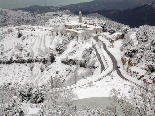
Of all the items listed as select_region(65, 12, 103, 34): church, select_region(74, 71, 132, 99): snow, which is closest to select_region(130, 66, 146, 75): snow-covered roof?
select_region(74, 71, 132, 99): snow

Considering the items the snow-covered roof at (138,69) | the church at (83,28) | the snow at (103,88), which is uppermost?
the church at (83,28)

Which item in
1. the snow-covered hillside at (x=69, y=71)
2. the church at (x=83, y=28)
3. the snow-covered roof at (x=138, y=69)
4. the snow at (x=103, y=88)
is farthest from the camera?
the church at (x=83, y=28)

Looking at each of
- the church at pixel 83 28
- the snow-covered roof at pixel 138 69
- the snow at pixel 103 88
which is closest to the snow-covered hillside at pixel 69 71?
the snow at pixel 103 88

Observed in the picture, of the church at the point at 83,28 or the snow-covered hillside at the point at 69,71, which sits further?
the church at the point at 83,28

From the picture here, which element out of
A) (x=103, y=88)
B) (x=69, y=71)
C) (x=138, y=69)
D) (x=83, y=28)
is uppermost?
(x=83, y=28)

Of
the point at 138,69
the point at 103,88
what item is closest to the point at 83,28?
the point at 138,69

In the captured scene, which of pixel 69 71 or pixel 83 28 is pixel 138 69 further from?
pixel 83 28

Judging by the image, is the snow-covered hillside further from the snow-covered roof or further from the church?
the church

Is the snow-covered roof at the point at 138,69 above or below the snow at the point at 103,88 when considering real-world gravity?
above

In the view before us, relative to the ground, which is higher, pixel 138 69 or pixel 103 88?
pixel 138 69

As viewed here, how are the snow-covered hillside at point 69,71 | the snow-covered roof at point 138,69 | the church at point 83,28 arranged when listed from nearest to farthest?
the snow-covered hillside at point 69,71 < the snow-covered roof at point 138,69 < the church at point 83,28

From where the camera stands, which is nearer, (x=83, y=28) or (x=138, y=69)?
(x=138, y=69)

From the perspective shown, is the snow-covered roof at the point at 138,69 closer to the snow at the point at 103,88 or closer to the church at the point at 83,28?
the snow at the point at 103,88
